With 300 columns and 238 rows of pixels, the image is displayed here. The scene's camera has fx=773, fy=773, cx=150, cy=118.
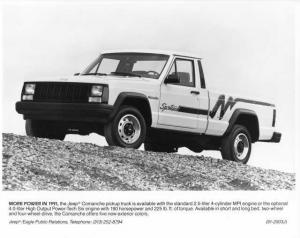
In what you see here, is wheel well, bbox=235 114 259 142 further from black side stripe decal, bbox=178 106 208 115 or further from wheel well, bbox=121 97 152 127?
wheel well, bbox=121 97 152 127

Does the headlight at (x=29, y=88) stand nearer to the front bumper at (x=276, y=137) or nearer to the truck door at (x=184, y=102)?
the truck door at (x=184, y=102)

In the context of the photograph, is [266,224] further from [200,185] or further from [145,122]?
[145,122]

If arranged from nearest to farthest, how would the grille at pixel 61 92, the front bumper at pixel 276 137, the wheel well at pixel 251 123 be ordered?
the grille at pixel 61 92
the wheel well at pixel 251 123
the front bumper at pixel 276 137

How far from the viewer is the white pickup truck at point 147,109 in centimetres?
1284

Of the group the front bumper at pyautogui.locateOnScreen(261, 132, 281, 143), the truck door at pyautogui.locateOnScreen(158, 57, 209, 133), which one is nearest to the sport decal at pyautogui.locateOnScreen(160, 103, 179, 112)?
the truck door at pyautogui.locateOnScreen(158, 57, 209, 133)

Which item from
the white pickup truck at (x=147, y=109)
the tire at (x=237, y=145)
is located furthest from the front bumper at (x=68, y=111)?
the tire at (x=237, y=145)

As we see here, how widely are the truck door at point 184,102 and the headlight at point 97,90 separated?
1.28m

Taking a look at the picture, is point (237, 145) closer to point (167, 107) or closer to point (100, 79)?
point (167, 107)

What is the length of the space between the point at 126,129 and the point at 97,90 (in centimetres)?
85

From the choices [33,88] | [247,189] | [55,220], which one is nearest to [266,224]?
[247,189]

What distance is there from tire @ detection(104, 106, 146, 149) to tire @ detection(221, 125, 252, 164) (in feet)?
8.51

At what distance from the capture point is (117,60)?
14.4 metres

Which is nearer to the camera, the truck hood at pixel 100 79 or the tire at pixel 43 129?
the truck hood at pixel 100 79

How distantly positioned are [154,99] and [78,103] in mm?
1396
